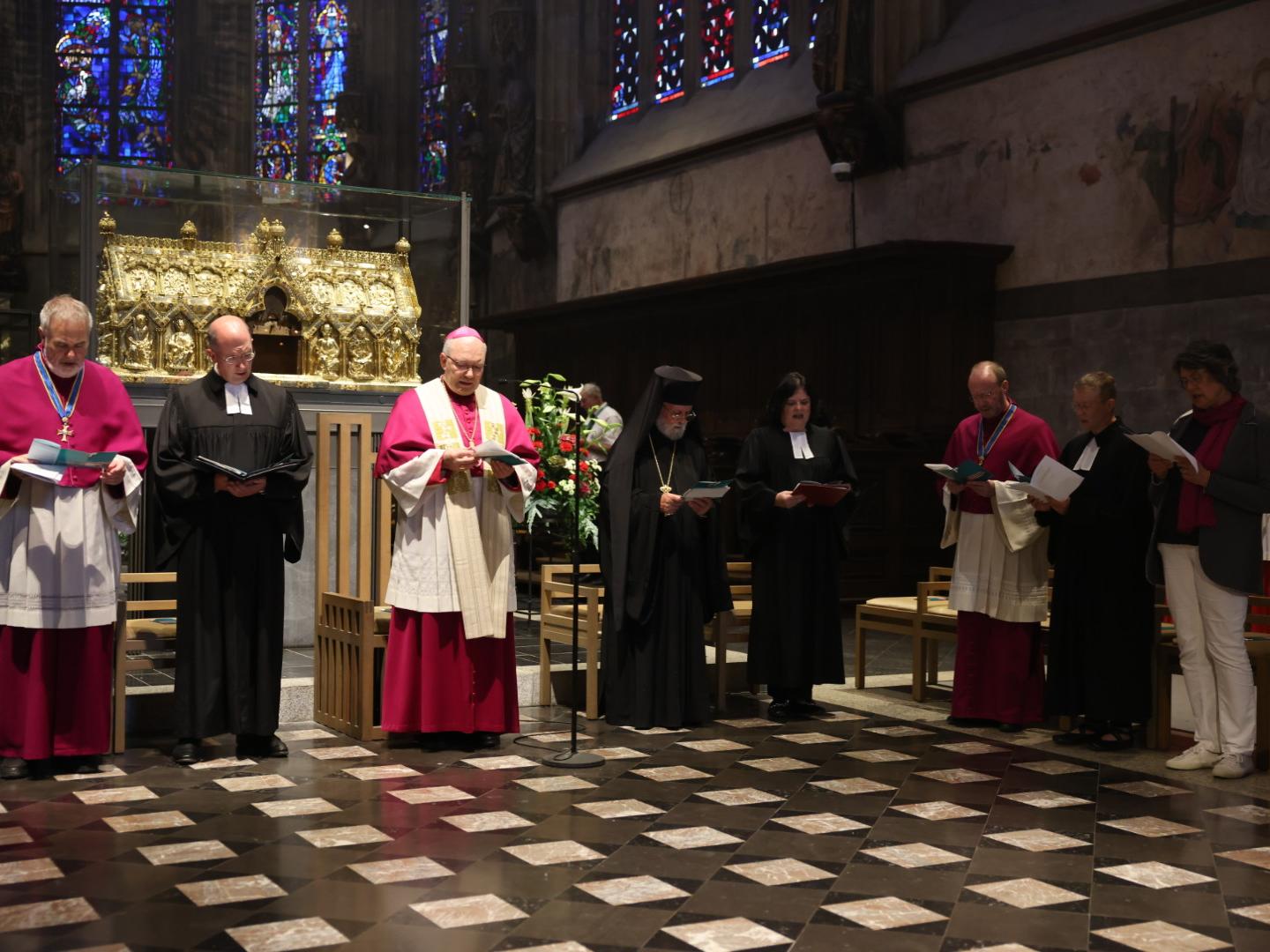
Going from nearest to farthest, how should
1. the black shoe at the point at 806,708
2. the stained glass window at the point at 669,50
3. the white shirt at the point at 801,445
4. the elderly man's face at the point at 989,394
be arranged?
the elderly man's face at the point at 989,394 < the black shoe at the point at 806,708 < the white shirt at the point at 801,445 < the stained glass window at the point at 669,50

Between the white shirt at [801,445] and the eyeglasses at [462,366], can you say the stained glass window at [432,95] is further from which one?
the eyeglasses at [462,366]

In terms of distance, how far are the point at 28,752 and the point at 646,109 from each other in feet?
50.8

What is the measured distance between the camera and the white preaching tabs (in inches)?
267

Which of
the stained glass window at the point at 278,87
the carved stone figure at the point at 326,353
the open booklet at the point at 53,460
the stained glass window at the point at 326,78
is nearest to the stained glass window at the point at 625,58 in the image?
the stained glass window at the point at 326,78

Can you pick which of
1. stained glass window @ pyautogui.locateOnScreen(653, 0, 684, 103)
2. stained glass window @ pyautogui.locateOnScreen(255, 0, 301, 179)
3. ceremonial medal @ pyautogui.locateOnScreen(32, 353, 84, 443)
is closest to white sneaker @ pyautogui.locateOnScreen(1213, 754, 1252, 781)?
ceremonial medal @ pyautogui.locateOnScreen(32, 353, 84, 443)

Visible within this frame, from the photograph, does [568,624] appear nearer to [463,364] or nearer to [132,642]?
[463,364]

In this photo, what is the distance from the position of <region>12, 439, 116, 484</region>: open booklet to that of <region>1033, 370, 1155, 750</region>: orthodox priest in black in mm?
4070

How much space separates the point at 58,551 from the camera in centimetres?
626

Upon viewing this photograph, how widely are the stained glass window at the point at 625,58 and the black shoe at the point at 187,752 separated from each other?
1527 centimetres

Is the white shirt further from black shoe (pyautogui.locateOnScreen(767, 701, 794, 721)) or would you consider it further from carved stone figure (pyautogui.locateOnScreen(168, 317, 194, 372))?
carved stone figure (pyautogui.locateOnScreen(168, 317, 194, 372))

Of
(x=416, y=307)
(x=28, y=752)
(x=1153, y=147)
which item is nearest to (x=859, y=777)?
(x=28, y=752)

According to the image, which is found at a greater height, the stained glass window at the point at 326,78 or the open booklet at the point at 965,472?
the stained glass window at the point at 326,78

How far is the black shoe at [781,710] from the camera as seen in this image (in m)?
7.81

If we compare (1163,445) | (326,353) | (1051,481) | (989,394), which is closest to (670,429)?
(989,394)
